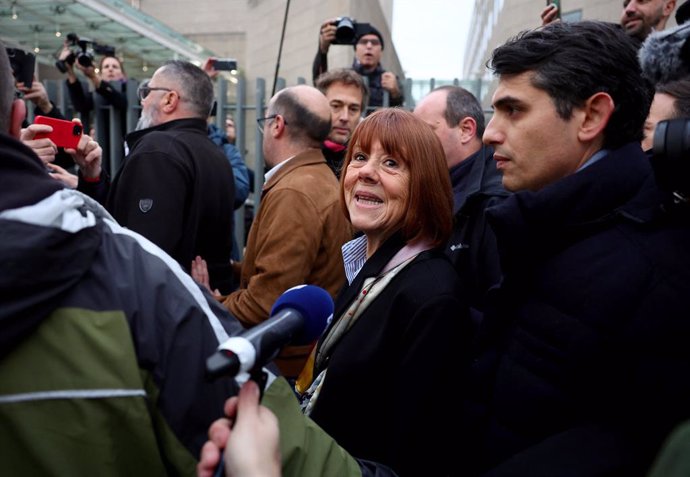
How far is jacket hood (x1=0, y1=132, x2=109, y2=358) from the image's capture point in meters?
0.97

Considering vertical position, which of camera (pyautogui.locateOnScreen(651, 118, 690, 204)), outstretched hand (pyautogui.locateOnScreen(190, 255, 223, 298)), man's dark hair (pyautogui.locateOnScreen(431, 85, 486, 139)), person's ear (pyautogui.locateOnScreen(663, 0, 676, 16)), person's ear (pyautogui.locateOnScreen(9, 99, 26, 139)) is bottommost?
outstretched hand (pyautogui.locateOnScreen(190, 255, 223, 298))

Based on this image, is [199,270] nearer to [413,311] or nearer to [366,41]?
[413,311]

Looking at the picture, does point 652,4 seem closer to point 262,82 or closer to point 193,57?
point 262,82

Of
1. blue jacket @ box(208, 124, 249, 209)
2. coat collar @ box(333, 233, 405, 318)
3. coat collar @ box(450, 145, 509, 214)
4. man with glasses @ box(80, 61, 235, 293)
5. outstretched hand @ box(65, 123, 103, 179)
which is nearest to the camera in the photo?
coat collar @ box(333, 233, 405, 318)

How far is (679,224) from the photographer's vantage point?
1283 mm

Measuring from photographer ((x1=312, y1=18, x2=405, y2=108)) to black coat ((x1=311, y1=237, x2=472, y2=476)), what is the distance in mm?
3556

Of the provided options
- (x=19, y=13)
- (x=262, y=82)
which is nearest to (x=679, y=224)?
(x=262, y=82)

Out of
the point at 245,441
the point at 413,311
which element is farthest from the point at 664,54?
the point at 245,441

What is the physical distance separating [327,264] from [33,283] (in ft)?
6.30

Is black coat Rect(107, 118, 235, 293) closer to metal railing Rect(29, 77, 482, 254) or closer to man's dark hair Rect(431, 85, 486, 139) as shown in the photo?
man's dark hair Rect(431, 85, 486, 139)

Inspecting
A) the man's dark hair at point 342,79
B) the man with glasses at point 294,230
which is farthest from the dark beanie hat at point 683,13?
the man's dark hair at point 342,79

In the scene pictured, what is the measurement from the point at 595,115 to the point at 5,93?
143cm

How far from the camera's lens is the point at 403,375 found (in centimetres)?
170

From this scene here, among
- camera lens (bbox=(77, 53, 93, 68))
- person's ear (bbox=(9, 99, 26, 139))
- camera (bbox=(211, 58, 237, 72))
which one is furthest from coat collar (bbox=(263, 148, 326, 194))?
camera lens (bbox=(77, 53, 93, 68))
